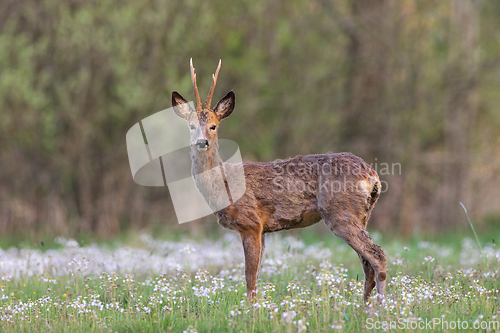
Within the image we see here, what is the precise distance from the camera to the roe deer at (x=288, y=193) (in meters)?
5.37

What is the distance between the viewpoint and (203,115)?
18.5ft

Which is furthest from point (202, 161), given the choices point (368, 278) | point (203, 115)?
point (368, 278)

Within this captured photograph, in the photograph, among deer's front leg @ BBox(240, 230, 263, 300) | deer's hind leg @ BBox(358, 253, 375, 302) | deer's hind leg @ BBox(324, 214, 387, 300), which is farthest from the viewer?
deer's hind leg @ BBox(358, 253, 375, 302)

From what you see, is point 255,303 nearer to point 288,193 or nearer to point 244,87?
point 288,193

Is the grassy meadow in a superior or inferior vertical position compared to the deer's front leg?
inferior

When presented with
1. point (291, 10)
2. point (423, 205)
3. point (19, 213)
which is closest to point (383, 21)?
point (291, 10)

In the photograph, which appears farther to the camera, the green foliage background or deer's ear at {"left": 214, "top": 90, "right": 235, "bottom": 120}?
the green foliage background

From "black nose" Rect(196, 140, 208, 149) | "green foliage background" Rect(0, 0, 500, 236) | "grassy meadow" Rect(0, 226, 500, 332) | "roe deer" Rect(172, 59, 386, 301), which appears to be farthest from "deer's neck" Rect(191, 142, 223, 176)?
"green foliage background" Rect(0, 0, 500, 236)

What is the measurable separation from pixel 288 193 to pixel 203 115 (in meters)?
1.16

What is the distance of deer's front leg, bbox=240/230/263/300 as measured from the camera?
5366 millimetres

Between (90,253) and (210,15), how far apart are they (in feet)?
23.8

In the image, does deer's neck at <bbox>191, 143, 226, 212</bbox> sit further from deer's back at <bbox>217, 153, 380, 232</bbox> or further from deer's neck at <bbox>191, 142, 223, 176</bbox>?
deer's back at <bbox>217, 153, 380, 232</bbox>

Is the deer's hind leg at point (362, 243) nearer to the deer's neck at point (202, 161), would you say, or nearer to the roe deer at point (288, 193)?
the roe deer at point (288, 193)

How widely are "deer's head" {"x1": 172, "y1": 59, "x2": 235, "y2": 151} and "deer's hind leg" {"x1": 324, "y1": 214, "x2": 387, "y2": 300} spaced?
146 centimetres
